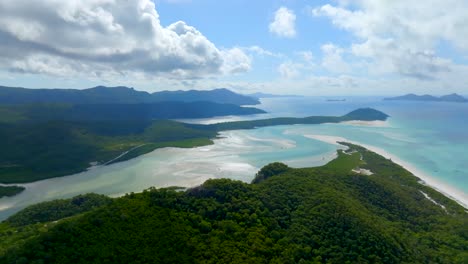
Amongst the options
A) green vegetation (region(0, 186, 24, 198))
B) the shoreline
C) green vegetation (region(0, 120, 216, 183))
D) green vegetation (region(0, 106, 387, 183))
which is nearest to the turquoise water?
green vegetation (region(0, 186, 24, 198))

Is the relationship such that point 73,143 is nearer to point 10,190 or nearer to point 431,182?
point 10,190

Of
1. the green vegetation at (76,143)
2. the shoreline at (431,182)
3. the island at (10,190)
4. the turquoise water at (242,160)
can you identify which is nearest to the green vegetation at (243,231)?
the shoreline at (431,182)

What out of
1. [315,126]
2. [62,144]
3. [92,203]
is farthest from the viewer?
[315,126]

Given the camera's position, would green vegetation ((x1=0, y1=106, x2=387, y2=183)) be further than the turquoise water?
Yes

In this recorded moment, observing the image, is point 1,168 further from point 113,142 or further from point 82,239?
point 82,239

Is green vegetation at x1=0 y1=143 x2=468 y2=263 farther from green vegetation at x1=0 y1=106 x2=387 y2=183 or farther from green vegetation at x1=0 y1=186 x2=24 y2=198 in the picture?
green vegetation at x1=0 y1=106 x2=387 y2=183

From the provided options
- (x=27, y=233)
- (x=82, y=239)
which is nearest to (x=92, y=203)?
(x=27, y=233)
